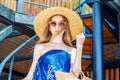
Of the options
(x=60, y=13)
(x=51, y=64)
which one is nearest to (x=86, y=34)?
(x=60, y=13)

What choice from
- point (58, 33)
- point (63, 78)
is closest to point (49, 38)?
point (58, 33)

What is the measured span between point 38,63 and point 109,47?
5.84 meters

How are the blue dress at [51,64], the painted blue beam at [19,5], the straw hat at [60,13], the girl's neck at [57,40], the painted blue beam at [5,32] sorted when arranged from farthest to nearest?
the painted blue beam at [19,5] → the painted blue beam at [5,32] → the straw hat at [60,13] → the girl's neck at [57,40] → the blue dress at [51,64]

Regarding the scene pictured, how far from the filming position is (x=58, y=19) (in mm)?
3572

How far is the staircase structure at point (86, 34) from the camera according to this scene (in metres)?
5.35

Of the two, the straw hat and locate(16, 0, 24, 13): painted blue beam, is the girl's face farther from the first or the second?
locate(16, 0, 24, 13): painted blue beam

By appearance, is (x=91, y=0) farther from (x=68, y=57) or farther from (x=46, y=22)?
(x=68, y=57)

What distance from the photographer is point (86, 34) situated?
739cm

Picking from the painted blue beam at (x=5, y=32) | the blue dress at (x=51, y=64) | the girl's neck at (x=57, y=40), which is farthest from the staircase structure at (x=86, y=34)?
the blue dress at (x=51, y=64)

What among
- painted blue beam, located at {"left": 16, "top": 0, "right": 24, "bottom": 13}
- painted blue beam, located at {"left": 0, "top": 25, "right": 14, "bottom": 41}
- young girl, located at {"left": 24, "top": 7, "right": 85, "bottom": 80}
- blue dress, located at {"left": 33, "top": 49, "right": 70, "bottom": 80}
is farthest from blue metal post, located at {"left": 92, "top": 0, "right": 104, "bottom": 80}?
painted blue beam, located at {"left": 16, "top": 0, "right": 24, "bottom": 13}

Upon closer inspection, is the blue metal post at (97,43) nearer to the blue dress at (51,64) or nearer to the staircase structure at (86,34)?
the staircase structure at (86,34)

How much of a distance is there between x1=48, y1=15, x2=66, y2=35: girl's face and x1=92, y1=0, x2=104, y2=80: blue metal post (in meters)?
1.70

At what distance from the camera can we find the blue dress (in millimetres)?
3227

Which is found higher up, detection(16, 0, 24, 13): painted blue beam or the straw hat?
detection(16, 0, 24, 13): painted blue beam
